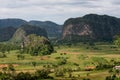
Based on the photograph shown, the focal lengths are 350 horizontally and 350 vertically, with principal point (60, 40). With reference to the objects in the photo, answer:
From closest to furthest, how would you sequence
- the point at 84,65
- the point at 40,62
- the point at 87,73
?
the point at 87,73, the point at 84,65, the point at 40,62

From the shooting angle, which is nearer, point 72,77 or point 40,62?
point 72,77

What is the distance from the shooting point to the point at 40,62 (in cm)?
18725

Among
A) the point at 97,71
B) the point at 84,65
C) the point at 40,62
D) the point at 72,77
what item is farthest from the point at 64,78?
the point at 40,62

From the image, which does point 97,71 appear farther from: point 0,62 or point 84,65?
point 0,62

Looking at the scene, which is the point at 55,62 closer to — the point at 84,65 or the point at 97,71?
the point at 84,65

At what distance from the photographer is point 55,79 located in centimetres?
12838

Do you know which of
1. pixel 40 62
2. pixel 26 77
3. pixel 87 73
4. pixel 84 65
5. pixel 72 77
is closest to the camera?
pixel 26 77

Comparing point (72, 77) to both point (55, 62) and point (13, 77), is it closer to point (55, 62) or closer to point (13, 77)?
point (13, 77)

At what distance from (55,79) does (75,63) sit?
171ft

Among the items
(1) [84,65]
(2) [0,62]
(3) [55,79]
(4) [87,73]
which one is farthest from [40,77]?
(2) [0,62]

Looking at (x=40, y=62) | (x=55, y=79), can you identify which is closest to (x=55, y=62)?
(x=40, y=62)

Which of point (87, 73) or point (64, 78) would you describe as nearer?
point (64, 78)

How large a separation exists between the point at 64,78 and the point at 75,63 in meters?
48.0

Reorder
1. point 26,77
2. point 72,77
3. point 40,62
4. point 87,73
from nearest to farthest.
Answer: point 26,77 → point 72,77 → point 87,73 → point 40,62
